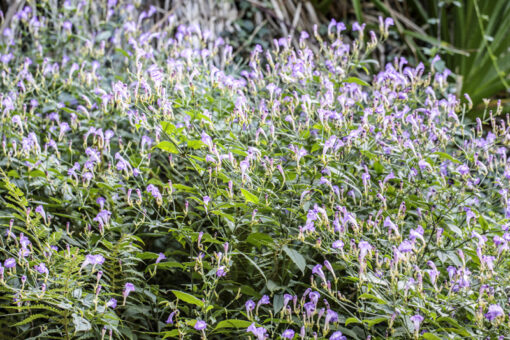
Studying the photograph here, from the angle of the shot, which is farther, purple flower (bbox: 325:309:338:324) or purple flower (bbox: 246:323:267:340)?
purple flower (bbox: 325:309:338:324)

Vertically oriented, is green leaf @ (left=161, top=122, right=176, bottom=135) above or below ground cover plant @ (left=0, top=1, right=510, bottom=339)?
above

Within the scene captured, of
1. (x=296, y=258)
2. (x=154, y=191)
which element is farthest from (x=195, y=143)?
(x=296, y=258)

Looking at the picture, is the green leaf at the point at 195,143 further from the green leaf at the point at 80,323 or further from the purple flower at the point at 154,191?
the green leaf at the point at 80,323

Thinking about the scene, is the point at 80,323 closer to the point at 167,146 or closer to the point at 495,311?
the point at 167,146

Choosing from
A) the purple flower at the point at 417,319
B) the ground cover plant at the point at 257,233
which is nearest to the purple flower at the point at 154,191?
the ground cover plant at the point at 257,233

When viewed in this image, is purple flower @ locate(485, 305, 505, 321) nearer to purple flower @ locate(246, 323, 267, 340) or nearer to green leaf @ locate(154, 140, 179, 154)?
purple flower @ locate(246, 323, 267, 340)

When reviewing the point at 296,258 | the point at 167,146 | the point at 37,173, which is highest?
the point at 167,146

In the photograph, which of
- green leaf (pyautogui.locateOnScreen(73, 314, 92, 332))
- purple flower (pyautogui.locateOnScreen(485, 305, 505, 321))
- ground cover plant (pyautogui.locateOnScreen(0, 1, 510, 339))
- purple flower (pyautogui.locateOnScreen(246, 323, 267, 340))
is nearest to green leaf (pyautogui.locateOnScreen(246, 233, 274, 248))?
ground cover plant (pyautogui.locateOnScreen(0, 1, 510, 339))

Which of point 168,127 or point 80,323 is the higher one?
point 168,127

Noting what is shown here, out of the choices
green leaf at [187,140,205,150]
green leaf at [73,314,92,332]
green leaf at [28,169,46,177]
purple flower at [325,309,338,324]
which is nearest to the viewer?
green leaf at [73,314,92,332]

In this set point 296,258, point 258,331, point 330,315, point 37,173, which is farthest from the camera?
point 37,173

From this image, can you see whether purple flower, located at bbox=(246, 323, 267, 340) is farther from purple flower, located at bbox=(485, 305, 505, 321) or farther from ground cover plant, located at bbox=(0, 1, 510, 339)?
purple flower, located at bbox=(485, 305, 505, 321)

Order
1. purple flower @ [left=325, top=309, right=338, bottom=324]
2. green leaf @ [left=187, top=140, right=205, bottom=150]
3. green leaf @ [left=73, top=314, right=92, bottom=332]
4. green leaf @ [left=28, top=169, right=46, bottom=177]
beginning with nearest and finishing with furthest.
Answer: green leaf @ [left=73, top=314, right=92, bottom=332] → purple flower @ [left=325, top=309, right=338, bottom=324] → green leaf @ [left=187, top=140, right=205, bottom=150] → green leaf @ [left=28, top=169, right=46, bottom=177]

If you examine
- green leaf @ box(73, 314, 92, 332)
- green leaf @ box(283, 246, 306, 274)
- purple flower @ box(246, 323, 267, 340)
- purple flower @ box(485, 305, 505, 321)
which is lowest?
purple flower @ box(485, 305, 505, 321)
